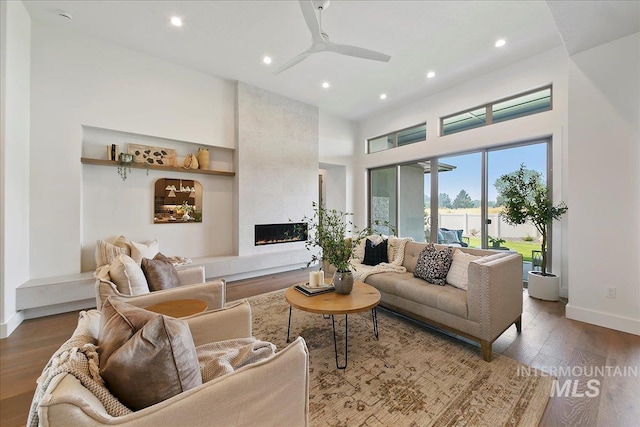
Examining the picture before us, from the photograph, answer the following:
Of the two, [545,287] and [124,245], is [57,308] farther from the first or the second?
[545,287]

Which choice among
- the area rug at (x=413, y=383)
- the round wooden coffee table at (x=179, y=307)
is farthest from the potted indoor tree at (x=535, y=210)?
the round wooden coffee table at (x=179, y=307)

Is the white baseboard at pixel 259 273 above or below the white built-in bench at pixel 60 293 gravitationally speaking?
below

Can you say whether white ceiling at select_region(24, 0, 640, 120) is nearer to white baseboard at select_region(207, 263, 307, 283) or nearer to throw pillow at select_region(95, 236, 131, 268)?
throw pillow at select_region(95, 236, 131, 268)

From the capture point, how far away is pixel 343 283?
2.43 m

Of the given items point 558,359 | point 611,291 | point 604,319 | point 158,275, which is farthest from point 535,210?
point 158,275

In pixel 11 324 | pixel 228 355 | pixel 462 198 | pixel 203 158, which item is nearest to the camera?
pixel 228 355

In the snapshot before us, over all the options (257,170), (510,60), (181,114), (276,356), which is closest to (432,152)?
(510,60)

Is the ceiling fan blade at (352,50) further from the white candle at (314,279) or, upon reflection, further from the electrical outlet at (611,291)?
the electrical outlet at (611,291)

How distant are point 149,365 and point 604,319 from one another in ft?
13.6

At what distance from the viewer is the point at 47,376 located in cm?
79

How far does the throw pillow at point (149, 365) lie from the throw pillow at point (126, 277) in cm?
126

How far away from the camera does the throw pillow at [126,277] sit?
1996mm

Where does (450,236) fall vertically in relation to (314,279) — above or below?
above

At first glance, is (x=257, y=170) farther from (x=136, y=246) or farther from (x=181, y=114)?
(x=136, y=246)
